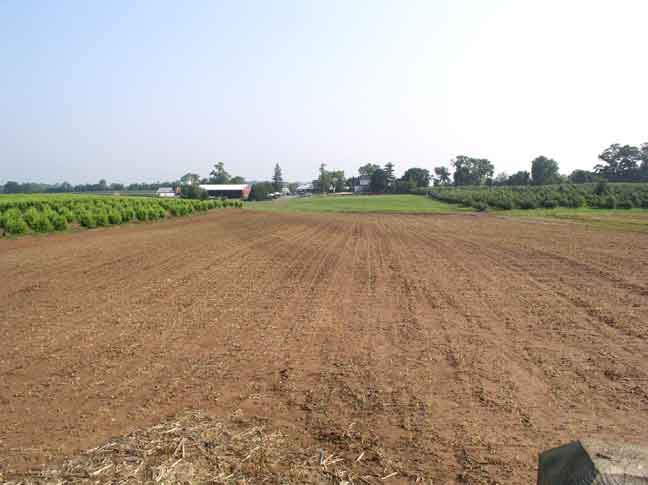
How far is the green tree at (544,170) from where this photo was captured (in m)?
124

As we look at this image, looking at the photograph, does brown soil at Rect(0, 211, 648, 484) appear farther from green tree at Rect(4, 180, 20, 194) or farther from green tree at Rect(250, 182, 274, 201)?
green tree at Rect(4, 180, 20, 194)

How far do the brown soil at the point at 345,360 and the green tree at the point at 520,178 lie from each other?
116094mm

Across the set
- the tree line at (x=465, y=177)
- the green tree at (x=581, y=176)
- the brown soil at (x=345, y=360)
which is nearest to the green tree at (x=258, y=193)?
the tree line at (x=465, y=177)

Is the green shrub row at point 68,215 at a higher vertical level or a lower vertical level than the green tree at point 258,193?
higher

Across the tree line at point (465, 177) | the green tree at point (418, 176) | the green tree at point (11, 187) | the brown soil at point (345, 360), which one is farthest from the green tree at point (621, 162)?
the green tree at point (11, 187)

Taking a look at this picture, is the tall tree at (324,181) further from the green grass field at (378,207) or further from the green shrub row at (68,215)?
the green shrub row at (68,215)

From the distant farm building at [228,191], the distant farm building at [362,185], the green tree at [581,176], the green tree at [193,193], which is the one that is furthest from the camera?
the distant farm building at [362,185]

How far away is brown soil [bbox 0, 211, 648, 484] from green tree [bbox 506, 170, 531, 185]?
116 m

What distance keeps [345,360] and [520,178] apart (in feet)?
418

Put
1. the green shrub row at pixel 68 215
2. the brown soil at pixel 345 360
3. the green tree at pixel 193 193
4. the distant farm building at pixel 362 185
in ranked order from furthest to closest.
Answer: the distant farm building at pixel 362 185 < the green tree at pixel 193 193 < the green shrub row at pixel 68 215 < the brown soil at pixel 345 360

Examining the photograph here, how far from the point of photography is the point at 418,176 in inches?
5669

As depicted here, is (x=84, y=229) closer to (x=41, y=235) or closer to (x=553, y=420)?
(x=41, y=235)

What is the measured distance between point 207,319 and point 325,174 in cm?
15538

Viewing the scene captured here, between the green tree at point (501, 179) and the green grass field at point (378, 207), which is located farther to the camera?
the green tree at point (501, 179)
